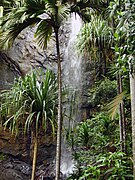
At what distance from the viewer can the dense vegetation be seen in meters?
2.46

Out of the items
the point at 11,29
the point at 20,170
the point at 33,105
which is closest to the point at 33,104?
the point at 33,105

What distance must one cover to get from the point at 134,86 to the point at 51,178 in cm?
387

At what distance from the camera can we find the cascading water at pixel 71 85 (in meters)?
5.69

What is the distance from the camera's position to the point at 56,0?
3.20 metres

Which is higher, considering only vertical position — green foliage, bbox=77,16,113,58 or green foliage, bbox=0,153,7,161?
green foliage, bbox=77,16,113,58

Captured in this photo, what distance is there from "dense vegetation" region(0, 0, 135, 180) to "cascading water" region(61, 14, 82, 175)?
0.34 meters

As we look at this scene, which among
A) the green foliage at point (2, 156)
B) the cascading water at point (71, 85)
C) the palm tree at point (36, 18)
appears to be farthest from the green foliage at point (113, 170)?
the green foliage at point (2, 156)

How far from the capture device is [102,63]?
6117 millimetres

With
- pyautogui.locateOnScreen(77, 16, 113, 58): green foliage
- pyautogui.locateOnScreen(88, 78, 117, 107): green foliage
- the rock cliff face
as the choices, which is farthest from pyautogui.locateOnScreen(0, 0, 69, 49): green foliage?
the rock cliff face

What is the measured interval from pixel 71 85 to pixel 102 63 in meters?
0.84

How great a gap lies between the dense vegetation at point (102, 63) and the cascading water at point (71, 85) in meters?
0.34

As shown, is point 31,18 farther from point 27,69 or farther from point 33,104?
point 27,69

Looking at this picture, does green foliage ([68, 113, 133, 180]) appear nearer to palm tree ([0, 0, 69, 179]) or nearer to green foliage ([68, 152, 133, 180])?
green foliage ([68, 152, 133, 180])

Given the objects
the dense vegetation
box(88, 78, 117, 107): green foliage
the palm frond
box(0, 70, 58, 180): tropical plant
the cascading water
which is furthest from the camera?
the cascading water
